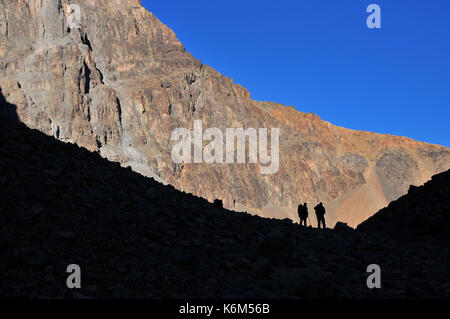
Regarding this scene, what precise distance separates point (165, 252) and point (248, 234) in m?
4.03

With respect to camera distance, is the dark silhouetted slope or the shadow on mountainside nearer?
the shadow on mountainside

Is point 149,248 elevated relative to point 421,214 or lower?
lower

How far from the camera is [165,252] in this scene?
→ 501 inches

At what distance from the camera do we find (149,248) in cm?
1273

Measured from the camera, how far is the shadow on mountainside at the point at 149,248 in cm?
1065

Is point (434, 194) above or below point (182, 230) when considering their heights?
above

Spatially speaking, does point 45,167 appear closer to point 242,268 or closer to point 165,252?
point 165,252

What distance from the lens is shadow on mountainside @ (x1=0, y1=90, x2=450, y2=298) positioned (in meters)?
10.6

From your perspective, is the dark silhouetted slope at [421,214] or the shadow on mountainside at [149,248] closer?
the shadow on mountainside at [149,248]

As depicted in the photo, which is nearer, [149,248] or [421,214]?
[149,248]
